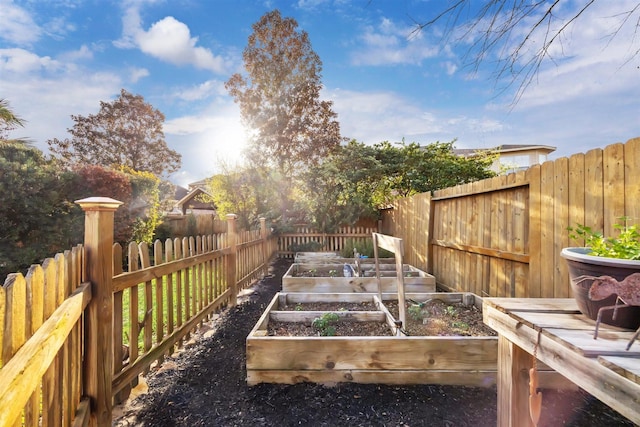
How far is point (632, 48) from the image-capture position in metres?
1.58

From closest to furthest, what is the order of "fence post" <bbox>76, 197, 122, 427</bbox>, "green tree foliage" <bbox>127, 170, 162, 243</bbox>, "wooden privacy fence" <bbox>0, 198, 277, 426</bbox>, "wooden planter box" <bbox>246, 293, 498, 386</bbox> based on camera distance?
"wooden privacy fence" <bbox>0, 198, 277, 426</bbox>
"fence post" <bbox>76, 197, 122, 427</bbox>
"wooden planter box" <bbox>246, 293, 498, 386</bbox>
"green tree foliage" <bbox>127, 170, 162, 243</bbox>

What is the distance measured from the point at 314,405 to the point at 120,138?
79.1ft

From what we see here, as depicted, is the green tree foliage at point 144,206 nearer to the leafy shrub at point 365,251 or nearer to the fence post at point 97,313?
the leafy shrub at point 365,251

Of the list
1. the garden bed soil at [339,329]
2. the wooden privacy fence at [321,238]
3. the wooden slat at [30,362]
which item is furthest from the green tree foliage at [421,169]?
the wooden slat at [30,362]

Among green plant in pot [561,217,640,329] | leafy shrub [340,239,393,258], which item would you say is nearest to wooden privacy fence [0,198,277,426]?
green plant in pot [561,217,640,329]

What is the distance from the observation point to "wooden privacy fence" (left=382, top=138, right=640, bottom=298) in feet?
6.61

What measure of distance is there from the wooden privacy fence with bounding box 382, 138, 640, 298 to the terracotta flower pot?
0.91m

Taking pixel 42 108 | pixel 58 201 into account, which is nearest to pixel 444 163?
pixel 58 201

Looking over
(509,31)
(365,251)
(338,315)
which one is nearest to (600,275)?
(509,31)

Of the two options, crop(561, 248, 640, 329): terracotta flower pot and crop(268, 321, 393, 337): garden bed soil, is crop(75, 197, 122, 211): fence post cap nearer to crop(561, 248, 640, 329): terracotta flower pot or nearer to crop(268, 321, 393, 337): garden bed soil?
crop(268, 321, 393, 337): garden bed soil

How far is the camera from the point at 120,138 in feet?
66.1

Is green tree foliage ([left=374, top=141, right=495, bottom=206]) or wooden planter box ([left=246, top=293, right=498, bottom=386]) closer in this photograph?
wooden planter box ([left=246, top=293, right=498, bottom=386])

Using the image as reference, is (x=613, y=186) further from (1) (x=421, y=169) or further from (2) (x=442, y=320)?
(1) (x=421, y=169)

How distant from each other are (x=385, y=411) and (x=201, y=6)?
7.30 meters
